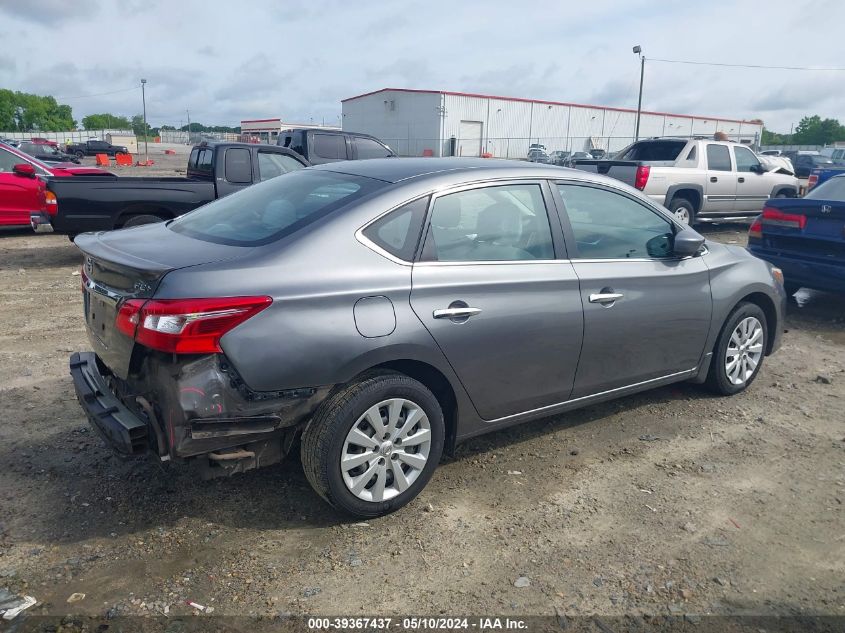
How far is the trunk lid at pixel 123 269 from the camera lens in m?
2.99

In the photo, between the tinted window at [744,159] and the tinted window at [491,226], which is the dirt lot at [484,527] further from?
the tinted window at [744,159]

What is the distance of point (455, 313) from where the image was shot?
3.39m

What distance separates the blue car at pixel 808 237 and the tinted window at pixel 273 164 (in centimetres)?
629

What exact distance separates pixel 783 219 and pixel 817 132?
4065 inches

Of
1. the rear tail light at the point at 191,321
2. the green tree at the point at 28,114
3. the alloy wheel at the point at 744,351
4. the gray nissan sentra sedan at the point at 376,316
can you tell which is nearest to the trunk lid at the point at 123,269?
the gray nissan sentra sedan at the point at 376,316

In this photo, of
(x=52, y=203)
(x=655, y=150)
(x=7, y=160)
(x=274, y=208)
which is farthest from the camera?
(x=655, y=150)

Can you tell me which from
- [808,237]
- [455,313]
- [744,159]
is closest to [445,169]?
[455,313]

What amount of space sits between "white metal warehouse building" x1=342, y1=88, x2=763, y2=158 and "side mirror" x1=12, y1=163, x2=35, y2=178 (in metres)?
31.7

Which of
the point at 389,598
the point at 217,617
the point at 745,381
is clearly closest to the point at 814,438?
the point at 745,381

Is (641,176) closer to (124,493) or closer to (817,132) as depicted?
(124,493)

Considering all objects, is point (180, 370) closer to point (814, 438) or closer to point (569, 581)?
A: point (569, 581)

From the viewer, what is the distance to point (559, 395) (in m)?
3.97

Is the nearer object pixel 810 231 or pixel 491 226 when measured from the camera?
pixel 491 226

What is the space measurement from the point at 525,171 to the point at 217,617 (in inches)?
111
